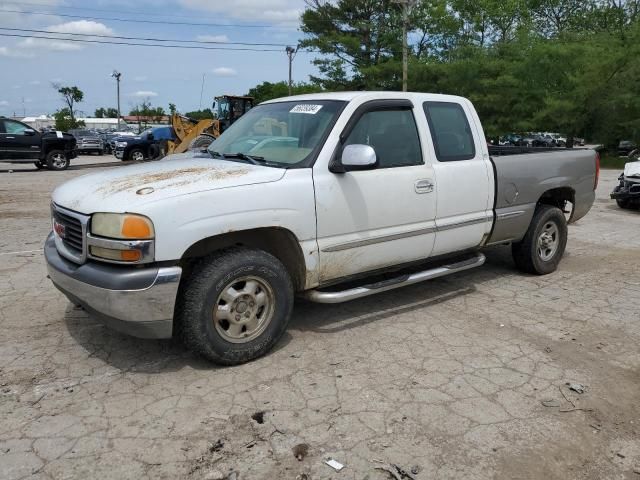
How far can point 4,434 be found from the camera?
9.77 feet

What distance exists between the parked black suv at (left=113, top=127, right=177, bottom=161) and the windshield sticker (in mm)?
21126

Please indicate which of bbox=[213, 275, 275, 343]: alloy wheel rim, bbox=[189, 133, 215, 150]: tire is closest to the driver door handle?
bbox=[213, 275, 275, 343]: alloy wheel rim

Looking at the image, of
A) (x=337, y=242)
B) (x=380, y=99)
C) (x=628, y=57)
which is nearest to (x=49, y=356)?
(x=337, y=242)

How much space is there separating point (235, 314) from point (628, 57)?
29.8 m

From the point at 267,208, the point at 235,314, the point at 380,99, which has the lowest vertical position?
the point at 235,314

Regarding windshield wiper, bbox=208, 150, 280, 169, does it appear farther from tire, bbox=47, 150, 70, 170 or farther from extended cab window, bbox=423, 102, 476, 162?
tire, bbox=47, 150, 70, 170

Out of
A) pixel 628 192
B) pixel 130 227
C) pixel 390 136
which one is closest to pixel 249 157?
pixel 390 136

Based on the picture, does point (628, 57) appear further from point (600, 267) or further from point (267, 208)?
point (267, 208)

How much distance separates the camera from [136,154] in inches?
981

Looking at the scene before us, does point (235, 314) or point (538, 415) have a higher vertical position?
point (235, 314)

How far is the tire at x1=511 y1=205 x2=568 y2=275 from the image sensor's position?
5953 millimetres

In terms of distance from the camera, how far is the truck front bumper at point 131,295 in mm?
3340

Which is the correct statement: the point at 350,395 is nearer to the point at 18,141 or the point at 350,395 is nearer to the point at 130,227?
the point at 130,227

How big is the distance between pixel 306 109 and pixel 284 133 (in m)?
0.28
